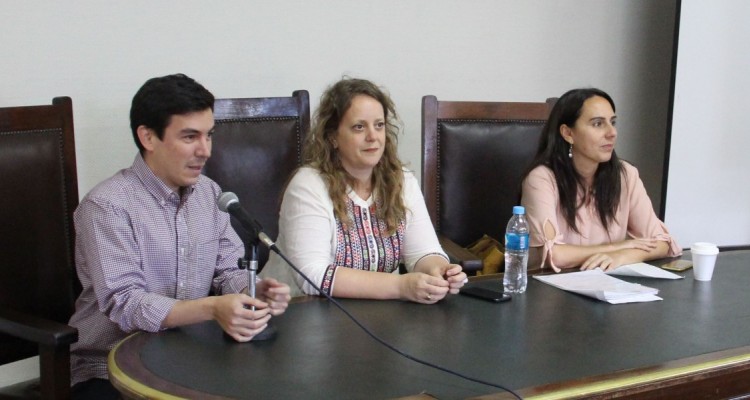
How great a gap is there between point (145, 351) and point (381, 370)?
0.44m

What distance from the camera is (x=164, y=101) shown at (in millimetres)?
1822

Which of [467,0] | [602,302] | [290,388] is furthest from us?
[467,0]

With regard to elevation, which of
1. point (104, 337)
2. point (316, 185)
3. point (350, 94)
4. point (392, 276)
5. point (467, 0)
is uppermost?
point (467, 0)

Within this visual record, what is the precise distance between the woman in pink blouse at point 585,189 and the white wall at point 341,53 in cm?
82

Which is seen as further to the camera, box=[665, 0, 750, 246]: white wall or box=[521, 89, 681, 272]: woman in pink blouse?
box=[665, 0, 750, 246]: white wall

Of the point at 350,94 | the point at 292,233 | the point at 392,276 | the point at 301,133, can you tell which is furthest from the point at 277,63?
the point at 392,276

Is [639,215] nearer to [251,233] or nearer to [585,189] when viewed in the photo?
[585,189]

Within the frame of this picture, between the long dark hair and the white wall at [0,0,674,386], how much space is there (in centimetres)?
80

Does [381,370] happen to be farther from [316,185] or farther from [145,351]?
[316,185]

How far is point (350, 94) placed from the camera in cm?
219

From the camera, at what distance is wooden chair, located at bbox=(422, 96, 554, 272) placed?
109 inches

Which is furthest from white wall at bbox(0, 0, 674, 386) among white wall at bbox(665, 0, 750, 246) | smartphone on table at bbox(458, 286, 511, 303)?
smartphone on table at bbox(458, 286, 511, 303)

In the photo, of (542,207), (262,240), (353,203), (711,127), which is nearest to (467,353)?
(262,240)

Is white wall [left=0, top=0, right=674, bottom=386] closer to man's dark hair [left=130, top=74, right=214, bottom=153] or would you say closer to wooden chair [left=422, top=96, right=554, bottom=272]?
wooden chair [left=422, top=96, right=554, bottom=272]
